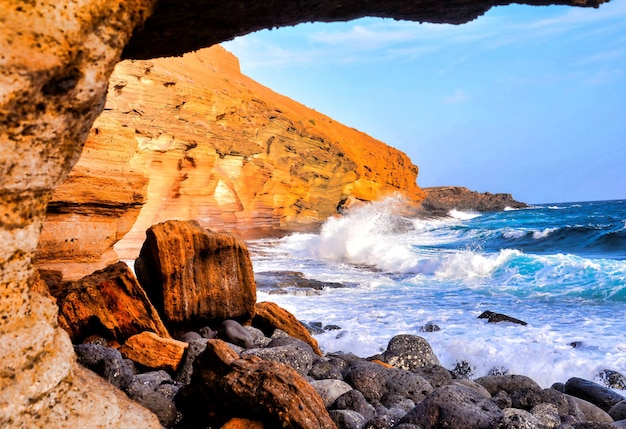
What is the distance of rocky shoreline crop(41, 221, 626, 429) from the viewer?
308 centimetres

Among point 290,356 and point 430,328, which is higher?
point 290,356

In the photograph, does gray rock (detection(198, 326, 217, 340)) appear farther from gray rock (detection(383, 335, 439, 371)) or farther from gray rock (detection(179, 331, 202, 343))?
gray rock (detection(383, 335, 439, 371))

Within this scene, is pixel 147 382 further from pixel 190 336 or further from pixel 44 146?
pixel 44 146

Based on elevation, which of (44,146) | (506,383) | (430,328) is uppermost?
(44,146)

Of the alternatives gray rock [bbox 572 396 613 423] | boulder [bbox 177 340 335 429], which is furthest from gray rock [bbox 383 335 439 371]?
boulder [bbox 177 340 335 429]

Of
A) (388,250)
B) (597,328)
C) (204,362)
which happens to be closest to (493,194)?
(388,250)

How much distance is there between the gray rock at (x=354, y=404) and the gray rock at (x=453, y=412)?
0.94 feet

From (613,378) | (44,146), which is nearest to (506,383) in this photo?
(613,378)

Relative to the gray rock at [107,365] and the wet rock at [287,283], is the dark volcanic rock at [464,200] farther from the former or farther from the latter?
the gray rock at [107,365]

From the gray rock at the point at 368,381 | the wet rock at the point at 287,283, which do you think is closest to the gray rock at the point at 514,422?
the gray rock at the point at 368,381

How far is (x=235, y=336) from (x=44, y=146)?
4115 mm

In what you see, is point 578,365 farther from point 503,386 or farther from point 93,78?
point 93,78

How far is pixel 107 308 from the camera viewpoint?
5.24 m

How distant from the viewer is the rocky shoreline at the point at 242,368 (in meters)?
3.08
